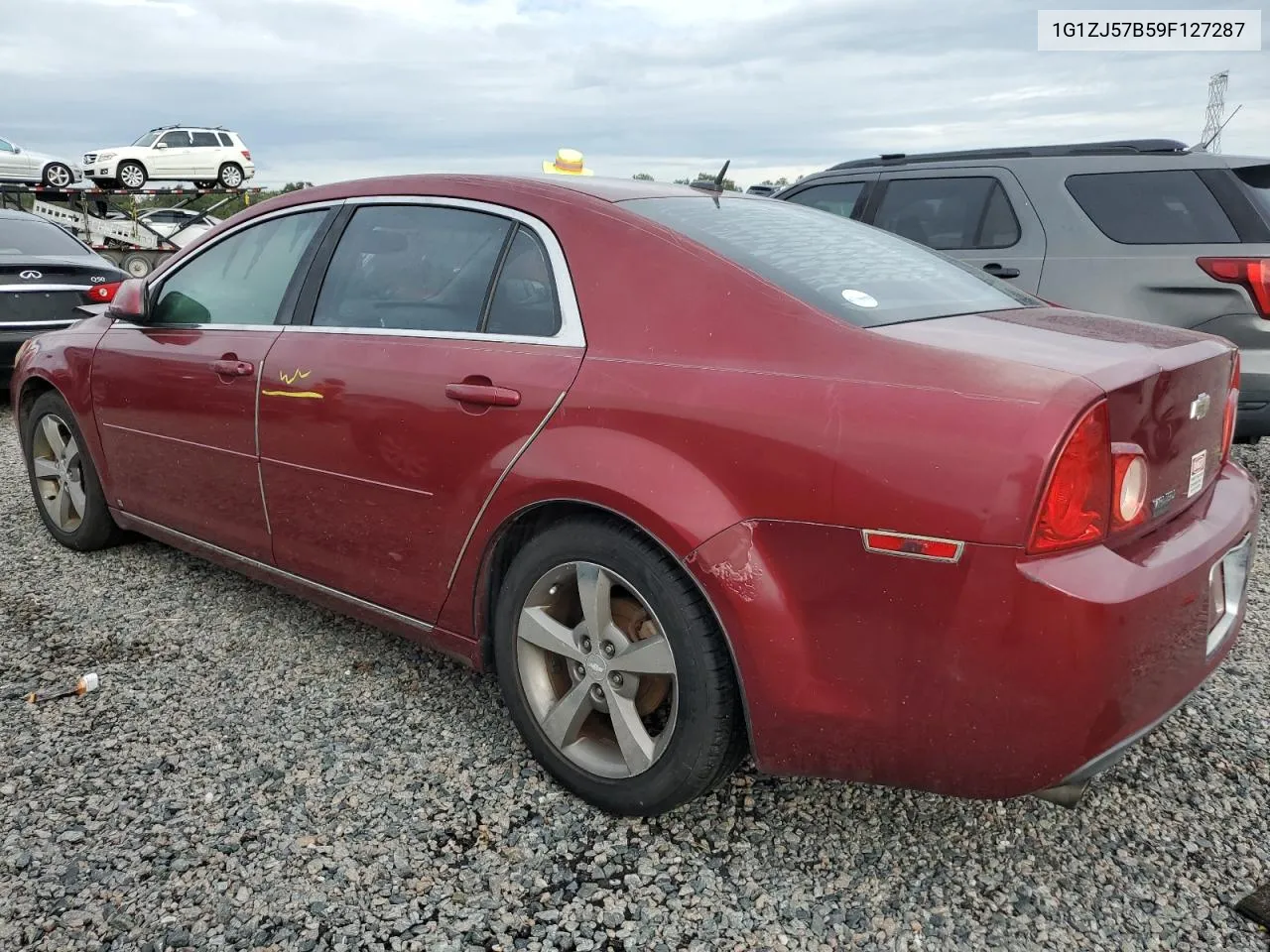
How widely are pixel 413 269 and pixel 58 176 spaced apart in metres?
24.0

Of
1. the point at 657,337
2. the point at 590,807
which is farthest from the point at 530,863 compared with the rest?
the point at 657,337

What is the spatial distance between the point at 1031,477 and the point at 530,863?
1379 millimetres

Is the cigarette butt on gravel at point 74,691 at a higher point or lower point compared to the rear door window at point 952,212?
lower

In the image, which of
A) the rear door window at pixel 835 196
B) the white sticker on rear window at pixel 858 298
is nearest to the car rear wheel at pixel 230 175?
the rear door window at pixel 835 196

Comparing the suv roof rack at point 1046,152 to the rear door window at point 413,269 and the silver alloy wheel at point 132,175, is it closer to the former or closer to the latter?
the rear door window at point 413,269

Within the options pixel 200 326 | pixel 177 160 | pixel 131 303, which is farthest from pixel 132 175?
pixel 200 326

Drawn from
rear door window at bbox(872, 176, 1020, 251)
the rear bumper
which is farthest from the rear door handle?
rear door window at bbox(872, 176, 1020, 251)

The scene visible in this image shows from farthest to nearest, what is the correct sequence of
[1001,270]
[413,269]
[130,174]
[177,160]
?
[177,160] → [130,174] → [1001,270] → [413,269]

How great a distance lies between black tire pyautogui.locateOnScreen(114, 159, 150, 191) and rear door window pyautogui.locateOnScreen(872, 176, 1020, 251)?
2436 centimetres

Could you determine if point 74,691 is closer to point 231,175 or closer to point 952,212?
point 952,212

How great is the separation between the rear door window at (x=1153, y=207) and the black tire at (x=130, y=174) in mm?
25650

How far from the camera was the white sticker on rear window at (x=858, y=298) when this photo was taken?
7.48 feet

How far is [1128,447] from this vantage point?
6.26ft

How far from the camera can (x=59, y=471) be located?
4453mm
